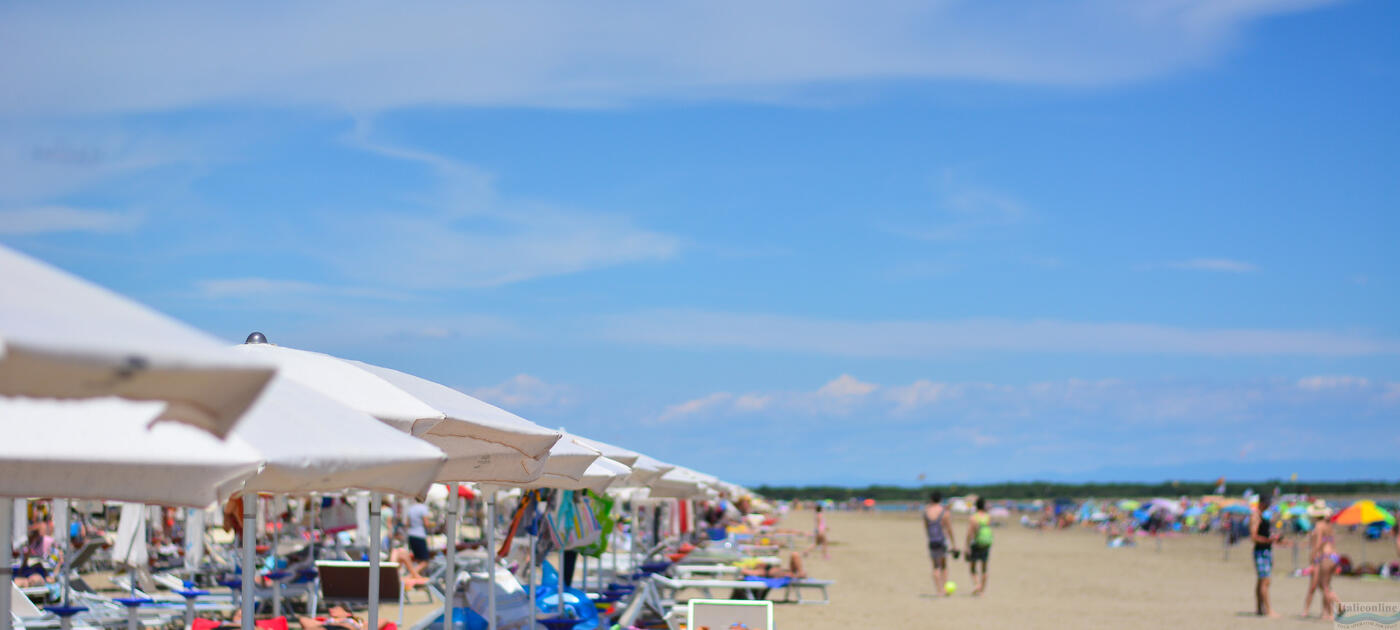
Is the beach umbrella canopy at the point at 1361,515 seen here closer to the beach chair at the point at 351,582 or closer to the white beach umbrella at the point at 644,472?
the white beach umbrella at the point at 644,472

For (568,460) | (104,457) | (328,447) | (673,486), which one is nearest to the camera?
(104,457)

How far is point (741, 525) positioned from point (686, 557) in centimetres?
1503

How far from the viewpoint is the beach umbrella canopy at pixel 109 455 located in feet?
10.4

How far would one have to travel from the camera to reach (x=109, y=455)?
3148 millimetres

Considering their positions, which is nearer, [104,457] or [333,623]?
[104,457]

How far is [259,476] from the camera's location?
13.3 ft

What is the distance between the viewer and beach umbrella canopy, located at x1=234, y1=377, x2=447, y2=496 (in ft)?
10.6

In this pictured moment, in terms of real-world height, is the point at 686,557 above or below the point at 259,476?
below

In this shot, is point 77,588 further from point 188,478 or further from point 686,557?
point 188,478

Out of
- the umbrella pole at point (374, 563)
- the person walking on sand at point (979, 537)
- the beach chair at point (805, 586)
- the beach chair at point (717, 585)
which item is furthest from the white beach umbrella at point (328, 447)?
the person walking on sand at point (979, 537)

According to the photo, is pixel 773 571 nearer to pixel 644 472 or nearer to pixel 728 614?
pixel 644 472

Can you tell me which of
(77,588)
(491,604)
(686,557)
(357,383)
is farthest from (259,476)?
(686,557)

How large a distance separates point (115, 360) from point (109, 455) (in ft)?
4.40

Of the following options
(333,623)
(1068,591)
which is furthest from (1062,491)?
(333,623)
